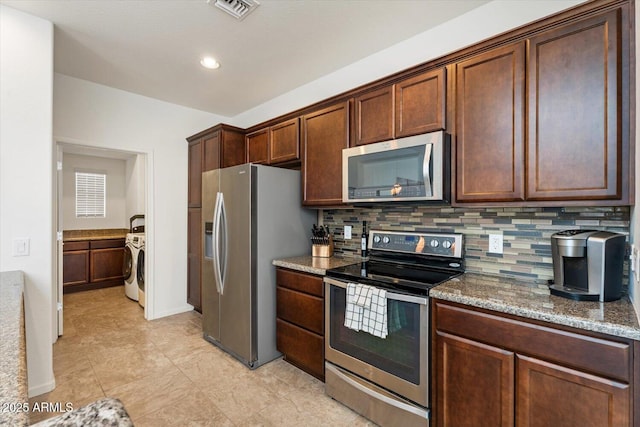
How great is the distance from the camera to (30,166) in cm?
212

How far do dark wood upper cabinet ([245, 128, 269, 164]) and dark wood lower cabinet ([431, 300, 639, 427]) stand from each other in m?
2.35

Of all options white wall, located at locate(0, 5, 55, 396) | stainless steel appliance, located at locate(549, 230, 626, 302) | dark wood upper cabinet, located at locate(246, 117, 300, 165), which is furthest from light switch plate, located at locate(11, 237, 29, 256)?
stainless steel appliance, located at locate(549, 230, 626, 302)

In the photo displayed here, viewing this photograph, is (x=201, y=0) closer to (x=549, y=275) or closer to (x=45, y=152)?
(x=45, y=152)

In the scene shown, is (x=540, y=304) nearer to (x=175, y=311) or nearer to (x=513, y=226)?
(x=513, y=226)

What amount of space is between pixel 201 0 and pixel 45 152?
1.54m

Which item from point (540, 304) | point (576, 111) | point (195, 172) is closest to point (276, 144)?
point (195, 172)

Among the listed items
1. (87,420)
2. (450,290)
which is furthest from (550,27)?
(87,420)

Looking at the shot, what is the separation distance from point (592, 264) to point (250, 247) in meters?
2.20

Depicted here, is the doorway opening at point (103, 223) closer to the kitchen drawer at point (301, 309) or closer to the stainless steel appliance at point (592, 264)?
the kitchen drawer at point (301, 309)

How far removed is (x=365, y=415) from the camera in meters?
1.95

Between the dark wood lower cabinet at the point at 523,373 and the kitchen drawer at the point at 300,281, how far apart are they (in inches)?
36.2

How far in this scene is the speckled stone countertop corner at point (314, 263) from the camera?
2332 millimetres

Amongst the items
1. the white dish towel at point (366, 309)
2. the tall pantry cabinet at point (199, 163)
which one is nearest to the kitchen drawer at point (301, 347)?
the white dish towel at point (366, 309)

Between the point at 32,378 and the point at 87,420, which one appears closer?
the point at 87,420
